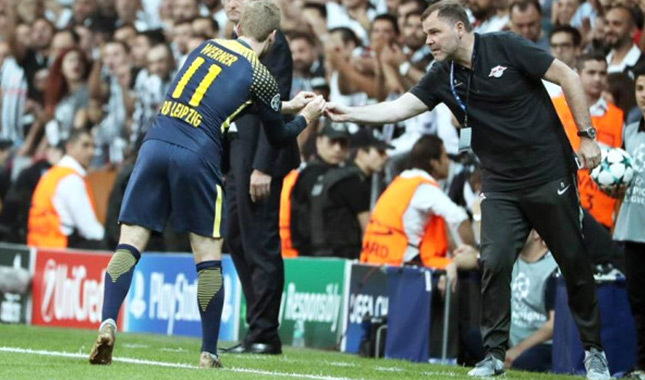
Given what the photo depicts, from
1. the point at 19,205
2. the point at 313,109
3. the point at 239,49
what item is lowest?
the point at 19,205

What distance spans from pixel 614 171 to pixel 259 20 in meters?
2.42

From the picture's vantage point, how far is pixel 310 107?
336 inches

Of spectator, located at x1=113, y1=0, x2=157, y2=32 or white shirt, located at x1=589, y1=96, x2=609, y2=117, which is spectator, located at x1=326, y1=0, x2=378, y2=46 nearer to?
white shirt, located at x1=589, y1=96, x2=609, y2=117

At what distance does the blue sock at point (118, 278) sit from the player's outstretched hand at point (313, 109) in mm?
1366

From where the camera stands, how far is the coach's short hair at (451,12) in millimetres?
8266

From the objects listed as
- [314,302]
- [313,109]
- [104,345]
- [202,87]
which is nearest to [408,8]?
[314,302]

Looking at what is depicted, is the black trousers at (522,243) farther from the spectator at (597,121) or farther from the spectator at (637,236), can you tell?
the spectator at (597,121)

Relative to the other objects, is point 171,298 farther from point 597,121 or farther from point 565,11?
point 597,121

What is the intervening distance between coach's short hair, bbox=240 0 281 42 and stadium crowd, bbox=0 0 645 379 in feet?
6.30

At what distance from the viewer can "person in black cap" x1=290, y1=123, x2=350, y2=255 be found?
13.7 metres

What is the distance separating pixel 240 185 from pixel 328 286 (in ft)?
8.21

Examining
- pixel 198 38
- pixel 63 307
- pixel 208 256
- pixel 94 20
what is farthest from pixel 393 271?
pixel 94 20

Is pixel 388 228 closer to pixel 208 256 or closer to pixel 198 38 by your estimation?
pixel 208 256

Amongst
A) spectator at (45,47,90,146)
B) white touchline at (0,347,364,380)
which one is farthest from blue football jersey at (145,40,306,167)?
spectator at (45,47,90,146)
